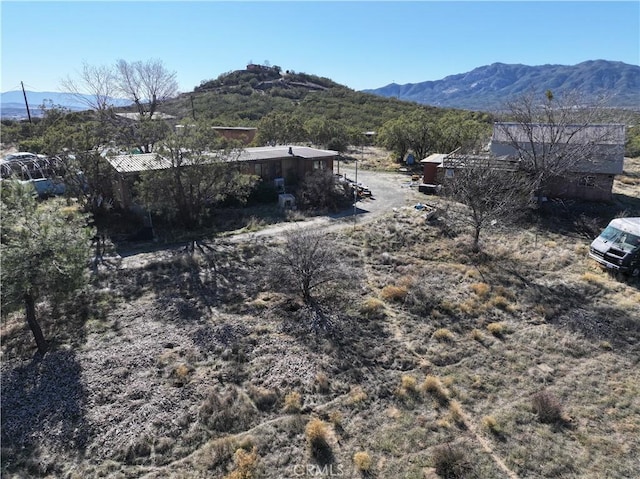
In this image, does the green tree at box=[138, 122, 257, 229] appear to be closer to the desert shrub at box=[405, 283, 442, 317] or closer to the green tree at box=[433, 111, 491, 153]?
the desert shrub at box=[405, 283, 442, 317]

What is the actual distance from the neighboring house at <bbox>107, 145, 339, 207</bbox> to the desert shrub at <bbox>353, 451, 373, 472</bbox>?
1851 cm

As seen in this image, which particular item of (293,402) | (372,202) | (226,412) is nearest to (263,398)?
(293,402)

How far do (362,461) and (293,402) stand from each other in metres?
2.54

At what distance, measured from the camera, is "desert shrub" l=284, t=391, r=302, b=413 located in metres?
10.7

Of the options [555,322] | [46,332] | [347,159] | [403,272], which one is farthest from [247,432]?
[347,159]

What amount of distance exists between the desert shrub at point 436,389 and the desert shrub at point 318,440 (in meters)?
3.35

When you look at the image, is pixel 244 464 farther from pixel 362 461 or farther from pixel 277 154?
pixel 277 154

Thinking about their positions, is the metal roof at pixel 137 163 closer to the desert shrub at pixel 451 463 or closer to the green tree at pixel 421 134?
the desert shrub at pixel 451 463

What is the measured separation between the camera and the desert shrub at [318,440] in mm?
9320

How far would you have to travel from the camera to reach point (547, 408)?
10617 millimetres

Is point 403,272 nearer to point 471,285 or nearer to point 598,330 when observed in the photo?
point 471,285

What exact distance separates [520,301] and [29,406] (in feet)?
58.4

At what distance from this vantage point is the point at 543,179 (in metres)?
26.4

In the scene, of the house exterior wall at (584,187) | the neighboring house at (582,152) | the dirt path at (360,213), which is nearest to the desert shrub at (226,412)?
the dirt path at (360,213)
